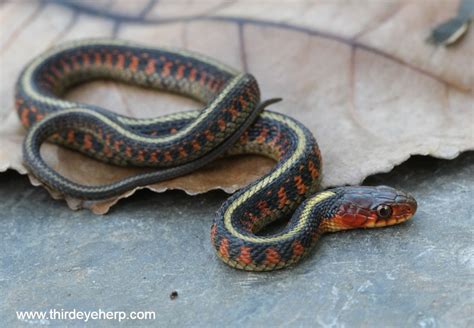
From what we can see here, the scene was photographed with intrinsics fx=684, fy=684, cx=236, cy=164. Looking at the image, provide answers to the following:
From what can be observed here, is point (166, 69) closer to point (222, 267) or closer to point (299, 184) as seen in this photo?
point (299, 184)

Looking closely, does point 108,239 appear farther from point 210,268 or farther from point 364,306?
point 364,306

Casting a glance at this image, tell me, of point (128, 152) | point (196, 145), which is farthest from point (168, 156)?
point (128, 152)

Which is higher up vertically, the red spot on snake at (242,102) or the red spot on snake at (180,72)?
the red spot on snake at (242,102)

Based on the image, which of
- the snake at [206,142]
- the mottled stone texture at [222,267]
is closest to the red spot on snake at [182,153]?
the snake at [206,142]

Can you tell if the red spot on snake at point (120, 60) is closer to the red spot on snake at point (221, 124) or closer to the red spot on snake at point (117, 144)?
the red spot on snake at point (117, 144)

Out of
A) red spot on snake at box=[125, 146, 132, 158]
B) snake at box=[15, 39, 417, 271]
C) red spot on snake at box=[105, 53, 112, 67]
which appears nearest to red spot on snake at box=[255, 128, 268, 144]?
snake at box=[15, 39, 417, 271]

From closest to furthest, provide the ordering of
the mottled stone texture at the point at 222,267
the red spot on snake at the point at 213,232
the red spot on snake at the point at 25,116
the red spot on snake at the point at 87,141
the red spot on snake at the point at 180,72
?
1. the mottled stone texture at the point at 222,267
2. the red spot on snake at the point at 213,232
3. the red spot on snake at the point at 87,141
4. the red spot on snake at the point at 25,116
5. the red spot on snake at the point at 180,72
